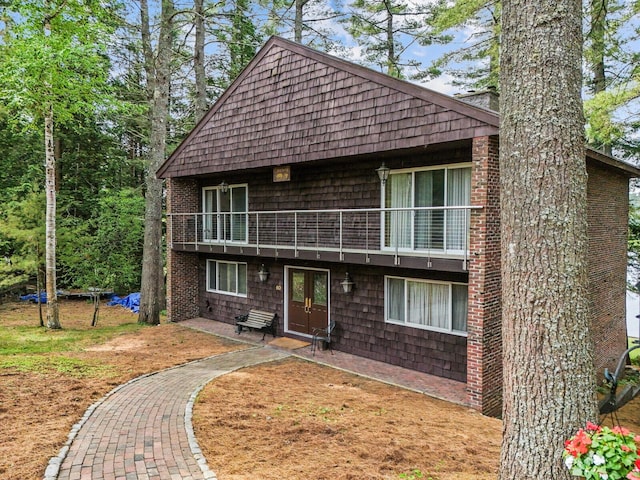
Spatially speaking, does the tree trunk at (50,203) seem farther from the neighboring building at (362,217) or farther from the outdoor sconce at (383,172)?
the outdoor sconce at (383,172)

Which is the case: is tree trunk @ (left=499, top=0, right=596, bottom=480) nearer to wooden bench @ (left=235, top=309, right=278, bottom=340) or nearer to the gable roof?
the gable roof

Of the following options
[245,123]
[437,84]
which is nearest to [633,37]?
[437,84]

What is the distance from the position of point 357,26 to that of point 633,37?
11.4 m

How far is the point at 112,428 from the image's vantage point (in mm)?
6023

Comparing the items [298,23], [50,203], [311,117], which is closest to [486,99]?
[311,117]

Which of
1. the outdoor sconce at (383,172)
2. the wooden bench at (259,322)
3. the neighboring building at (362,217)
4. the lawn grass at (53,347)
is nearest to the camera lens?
the neighboring building at (362,217)

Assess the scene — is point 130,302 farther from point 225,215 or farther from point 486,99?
point 486,99

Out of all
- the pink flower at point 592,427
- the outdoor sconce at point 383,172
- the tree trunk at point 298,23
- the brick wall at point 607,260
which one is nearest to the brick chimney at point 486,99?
the brick wall at point 607,260

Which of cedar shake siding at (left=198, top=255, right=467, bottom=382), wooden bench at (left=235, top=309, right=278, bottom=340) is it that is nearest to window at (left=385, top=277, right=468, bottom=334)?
cedar shake siding at (left=198, top=255, right=467, bottom=382)

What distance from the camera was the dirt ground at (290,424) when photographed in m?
4.98

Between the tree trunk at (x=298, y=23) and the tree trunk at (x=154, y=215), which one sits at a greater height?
the tree trunk at (x=298, y=23)

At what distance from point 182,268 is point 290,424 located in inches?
394

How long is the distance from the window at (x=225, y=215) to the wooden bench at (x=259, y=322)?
2424 mm

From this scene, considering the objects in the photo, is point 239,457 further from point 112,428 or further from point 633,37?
point 633,37
